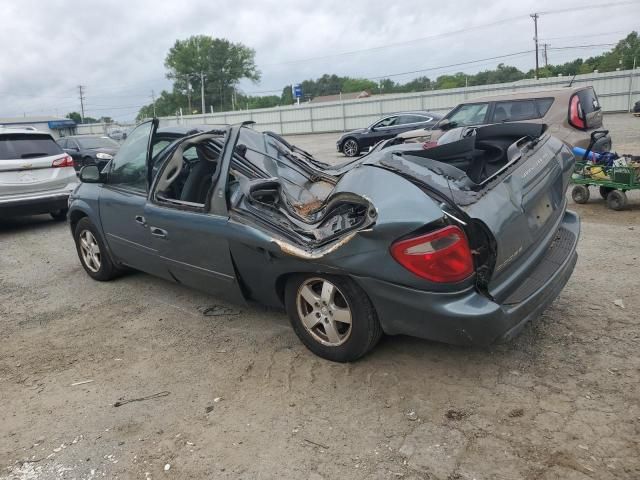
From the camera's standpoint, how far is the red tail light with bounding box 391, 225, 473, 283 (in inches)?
107

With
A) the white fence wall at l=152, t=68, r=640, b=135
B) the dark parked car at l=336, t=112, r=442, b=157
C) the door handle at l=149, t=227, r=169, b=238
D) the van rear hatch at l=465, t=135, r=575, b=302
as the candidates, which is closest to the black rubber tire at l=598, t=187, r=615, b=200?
the van rear hatch at l=465, t=135, r=575, b=302

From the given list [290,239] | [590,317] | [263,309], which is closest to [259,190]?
[290,239]

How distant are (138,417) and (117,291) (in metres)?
2.48

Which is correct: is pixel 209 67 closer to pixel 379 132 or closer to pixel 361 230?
pixel 379 132

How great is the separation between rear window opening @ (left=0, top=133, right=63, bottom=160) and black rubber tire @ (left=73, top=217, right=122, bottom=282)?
151 inches

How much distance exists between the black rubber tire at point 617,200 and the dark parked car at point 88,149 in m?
12.9

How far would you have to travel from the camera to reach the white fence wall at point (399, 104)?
28.5m

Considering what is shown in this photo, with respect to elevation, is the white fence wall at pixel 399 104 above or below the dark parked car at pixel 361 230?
above

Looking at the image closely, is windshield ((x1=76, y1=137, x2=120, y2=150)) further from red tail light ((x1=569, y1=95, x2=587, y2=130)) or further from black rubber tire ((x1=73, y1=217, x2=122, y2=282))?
red tail light ((x1=569, y1=95, x2=587, y2=130))

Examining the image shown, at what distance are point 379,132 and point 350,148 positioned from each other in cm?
119

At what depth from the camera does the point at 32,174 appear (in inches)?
337

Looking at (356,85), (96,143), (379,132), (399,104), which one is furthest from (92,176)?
(356,85)

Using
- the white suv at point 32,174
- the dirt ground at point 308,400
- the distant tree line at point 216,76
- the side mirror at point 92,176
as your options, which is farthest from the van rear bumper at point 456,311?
the distant tree line at point 216,76

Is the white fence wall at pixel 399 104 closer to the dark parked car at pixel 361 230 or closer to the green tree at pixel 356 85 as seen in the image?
the dark parked car at pixel 361 230
